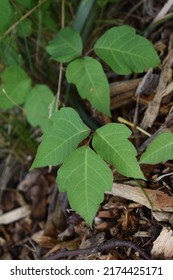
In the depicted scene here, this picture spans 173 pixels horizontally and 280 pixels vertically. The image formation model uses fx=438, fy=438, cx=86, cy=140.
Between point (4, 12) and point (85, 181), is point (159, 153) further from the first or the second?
point (4, 12)

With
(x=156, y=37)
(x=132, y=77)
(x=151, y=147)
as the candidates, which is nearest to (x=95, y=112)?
(x=132, y=77)

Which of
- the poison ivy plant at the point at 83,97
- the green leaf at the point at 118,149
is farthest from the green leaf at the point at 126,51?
the green leaf at the point at 118,149

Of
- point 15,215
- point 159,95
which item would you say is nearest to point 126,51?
point 159,95

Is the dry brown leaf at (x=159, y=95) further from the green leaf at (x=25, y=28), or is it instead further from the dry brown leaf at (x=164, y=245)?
the green leaf at (x=25, y=28)

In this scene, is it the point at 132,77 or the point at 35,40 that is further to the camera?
the point at 35,40

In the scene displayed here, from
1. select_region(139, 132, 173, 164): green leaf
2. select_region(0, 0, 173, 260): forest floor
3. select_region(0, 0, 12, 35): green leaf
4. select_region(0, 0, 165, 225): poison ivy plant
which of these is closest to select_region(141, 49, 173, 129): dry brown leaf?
select_region(0, 0, 173, 260): forest floor
